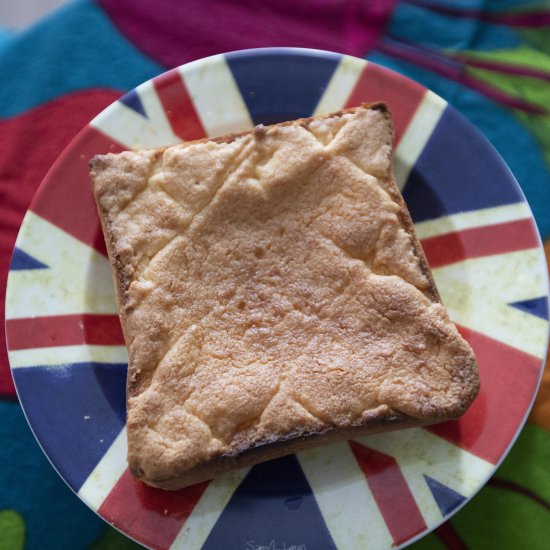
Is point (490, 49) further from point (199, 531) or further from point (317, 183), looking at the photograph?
point (199, 531)

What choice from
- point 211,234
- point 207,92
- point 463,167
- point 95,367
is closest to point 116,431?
point 95,367

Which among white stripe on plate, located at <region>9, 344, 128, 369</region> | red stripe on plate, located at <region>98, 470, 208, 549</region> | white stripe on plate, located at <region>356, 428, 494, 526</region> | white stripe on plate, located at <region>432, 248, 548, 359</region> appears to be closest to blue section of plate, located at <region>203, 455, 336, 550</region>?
red stripe on plate, located at <region>98, 470, 208, 549</region>

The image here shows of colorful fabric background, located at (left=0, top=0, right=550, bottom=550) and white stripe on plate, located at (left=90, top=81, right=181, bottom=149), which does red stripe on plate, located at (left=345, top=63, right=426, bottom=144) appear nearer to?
colorful fabric background, located at (left=0, top=0, right=550, bottom=550)

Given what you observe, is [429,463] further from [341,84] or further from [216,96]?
[216,96]

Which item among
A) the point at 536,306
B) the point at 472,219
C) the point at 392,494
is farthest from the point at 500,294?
the point at 392,494

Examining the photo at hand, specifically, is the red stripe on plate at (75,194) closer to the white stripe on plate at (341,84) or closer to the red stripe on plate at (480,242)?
the white stripe on plate at (341,84)

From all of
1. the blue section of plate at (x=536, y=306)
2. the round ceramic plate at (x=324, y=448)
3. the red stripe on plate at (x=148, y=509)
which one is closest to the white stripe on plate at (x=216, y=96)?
the round ceramic plate at (x=324, y=448)
